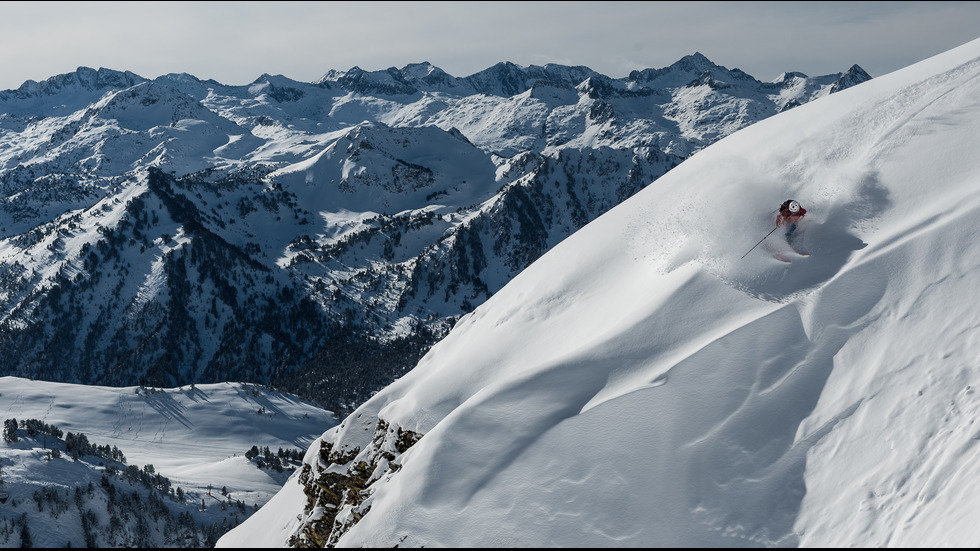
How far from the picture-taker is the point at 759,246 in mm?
26359

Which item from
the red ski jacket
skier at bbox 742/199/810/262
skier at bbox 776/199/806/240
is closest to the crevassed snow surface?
skier at bbox 742/199/810/262

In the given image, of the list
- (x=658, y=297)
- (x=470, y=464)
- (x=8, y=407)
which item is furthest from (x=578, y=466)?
(x=8, y=407)

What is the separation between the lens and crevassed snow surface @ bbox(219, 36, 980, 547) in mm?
18547

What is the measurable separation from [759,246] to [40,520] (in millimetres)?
103556

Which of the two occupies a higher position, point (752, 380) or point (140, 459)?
point (752, 380)

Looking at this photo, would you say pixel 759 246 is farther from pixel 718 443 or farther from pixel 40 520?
pixel 40 520

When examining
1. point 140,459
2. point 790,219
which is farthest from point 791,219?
point 140,459

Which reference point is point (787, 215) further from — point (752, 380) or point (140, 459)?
point (140, 459)

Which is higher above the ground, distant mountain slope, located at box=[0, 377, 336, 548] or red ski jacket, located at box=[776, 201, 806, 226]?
red ski jacket, located at box=[776, 201, 806, 226]

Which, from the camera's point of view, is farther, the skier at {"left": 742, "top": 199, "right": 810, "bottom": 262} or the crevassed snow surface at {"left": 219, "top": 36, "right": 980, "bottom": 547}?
the skier at {"left": 742, "top": 199, "right": 810, "bottom": 262}

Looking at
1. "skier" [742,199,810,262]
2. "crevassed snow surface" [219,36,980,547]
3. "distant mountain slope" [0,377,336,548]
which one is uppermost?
"skier" [742,199,810,262]

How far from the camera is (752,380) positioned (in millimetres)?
21656

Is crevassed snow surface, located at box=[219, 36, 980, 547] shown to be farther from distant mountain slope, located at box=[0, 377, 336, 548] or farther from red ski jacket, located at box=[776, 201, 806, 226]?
distant mountain slope, located at box=[0, 377, 336, 548]

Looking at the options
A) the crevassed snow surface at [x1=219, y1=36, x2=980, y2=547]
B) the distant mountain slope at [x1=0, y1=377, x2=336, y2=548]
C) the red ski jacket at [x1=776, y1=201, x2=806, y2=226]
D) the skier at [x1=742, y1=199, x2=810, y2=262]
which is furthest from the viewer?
the distant mountain slope at [x1=0, y1=377, x2=336, y2=548]
